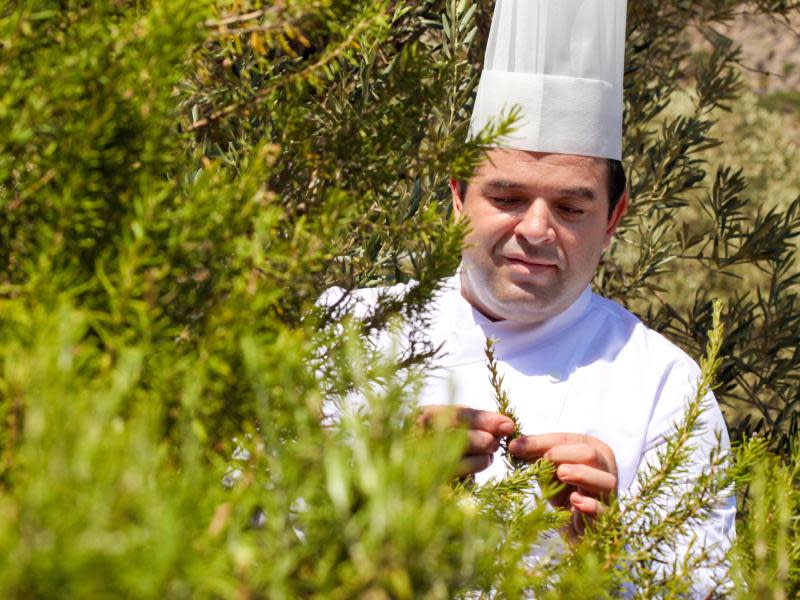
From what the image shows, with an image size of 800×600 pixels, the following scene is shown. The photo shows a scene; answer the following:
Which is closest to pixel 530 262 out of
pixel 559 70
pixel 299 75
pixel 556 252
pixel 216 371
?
pixel 556 252

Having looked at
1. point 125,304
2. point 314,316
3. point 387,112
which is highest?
point 387,112

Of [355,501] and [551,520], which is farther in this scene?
[551,520]

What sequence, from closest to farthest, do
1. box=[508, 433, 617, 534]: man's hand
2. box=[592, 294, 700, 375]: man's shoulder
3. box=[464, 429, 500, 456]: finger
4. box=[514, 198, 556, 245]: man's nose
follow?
box=[464, 429, 500, 456]: finger
box=[508, 433, 617, 534]: man's hand
box=[514, 198, 556, 245]: man's nose
box=[592, 294, 700, 375]: man's shoulder

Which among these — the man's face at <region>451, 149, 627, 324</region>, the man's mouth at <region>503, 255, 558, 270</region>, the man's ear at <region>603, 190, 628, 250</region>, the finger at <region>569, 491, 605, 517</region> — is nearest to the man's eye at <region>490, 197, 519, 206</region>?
the man's face at <region>451, 149, 627, 324</region>

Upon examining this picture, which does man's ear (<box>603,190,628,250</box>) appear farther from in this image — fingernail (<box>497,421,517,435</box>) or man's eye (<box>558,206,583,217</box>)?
fingernail (<box>497,421,517,435</box>)

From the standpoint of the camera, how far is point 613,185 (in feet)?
6.45

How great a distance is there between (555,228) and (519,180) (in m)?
0.12

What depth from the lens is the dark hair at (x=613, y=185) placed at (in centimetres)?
194

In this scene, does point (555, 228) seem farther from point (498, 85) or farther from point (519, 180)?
point (498, 85)

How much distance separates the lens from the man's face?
5.73 ft

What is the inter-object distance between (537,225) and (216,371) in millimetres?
1169

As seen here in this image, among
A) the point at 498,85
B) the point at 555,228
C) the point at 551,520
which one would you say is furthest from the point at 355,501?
the point at 498,85

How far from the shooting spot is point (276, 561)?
494 millimetres

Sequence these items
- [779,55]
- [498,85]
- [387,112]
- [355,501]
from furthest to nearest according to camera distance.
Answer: [779,55]
[498,85]
[387,112]
[355,501]
